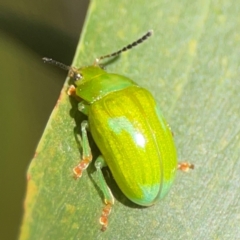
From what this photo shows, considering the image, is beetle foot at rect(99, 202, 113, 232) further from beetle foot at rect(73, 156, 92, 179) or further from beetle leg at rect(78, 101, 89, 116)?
beetle leg at rect(78, 101, 89, 116)

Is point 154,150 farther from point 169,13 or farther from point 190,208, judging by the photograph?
point 169,13

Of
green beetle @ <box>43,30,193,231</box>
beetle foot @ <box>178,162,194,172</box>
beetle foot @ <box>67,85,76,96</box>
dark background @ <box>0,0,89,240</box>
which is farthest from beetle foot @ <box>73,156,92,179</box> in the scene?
dark background @ <box>0,0,89,240</box>

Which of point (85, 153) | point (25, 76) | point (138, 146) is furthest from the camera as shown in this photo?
point (25, 76)

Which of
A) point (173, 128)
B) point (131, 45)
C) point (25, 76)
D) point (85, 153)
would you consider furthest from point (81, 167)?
point (25, 76)

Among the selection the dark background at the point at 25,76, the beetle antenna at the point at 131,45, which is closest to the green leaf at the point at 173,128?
the beetle antenna at the point at 131,45

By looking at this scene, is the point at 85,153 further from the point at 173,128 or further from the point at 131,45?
the point at 131,45

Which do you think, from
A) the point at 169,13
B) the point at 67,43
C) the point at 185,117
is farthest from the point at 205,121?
the point at 67,43

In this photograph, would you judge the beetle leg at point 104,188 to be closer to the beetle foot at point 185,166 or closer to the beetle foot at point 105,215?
the beetle foot at point 105,215
